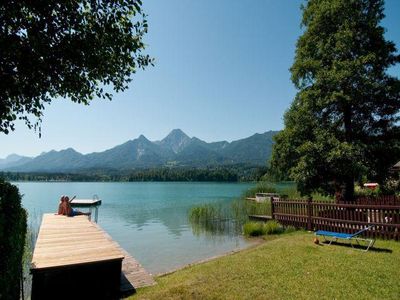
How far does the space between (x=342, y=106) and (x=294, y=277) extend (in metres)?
12.4

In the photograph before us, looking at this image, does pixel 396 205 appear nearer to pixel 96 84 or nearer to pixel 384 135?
pixel 384 135

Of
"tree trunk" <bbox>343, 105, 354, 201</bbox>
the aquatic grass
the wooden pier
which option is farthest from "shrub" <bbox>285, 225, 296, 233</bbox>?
the aquatic grass

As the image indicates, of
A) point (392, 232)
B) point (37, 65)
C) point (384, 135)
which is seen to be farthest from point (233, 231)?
point (37, 65)

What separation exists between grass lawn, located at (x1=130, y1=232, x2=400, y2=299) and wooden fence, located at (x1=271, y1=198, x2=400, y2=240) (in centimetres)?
151

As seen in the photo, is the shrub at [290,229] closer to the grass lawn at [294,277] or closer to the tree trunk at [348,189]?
the tree trunk at [348,189]

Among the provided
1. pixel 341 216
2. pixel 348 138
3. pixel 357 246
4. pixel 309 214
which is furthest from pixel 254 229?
pixel 348 138

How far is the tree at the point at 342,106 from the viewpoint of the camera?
15578 mm

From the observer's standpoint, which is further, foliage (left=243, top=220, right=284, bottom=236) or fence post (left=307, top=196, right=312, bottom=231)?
foliage (left=243, top=220, right=284, bottom=236)

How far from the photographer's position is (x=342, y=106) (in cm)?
1681

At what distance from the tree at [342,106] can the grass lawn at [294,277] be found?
6034 mm

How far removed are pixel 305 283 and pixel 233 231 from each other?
40.6 feet

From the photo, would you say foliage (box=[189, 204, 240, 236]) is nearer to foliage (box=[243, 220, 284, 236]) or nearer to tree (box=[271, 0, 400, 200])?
foliage (box=[243, 220, 284, 236])

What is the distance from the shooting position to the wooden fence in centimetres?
1191

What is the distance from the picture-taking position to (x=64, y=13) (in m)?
6.03
